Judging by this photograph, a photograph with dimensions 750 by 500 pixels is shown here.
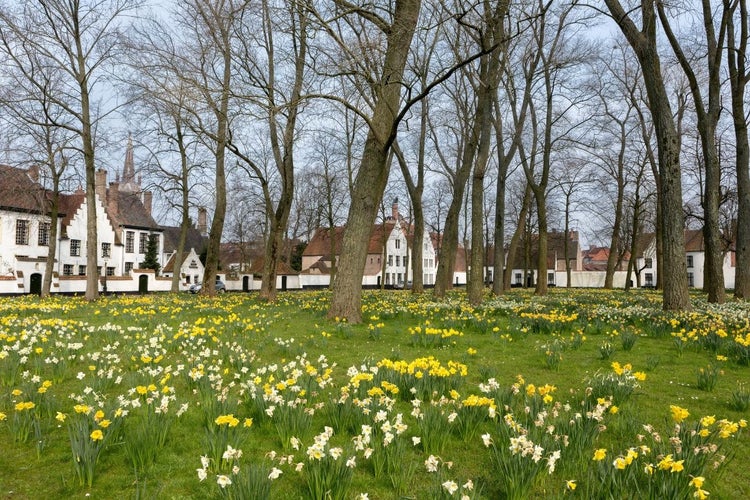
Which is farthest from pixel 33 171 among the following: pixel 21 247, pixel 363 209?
pixel 21 247

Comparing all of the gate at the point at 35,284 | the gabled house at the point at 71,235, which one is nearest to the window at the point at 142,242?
the gabled house at the point at 71,235

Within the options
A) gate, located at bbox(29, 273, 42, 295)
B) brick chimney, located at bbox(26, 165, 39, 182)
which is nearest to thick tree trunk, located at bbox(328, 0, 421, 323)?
brick chimney, located at bbox(26, 165, 39, 182)

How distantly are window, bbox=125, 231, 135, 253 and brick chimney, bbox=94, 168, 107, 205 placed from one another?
4.38 m

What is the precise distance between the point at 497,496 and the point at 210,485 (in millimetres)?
1688

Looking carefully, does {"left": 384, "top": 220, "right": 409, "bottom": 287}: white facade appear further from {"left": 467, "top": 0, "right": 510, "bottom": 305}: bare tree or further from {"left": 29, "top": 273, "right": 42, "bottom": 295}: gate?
{"left": 467, "top": 0, "right": 510, "bottom": 305}: bare tree

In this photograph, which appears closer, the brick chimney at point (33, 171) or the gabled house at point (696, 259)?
the brick chimney at point (33, 171)

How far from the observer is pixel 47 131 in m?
23.4

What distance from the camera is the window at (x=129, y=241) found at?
5441cm

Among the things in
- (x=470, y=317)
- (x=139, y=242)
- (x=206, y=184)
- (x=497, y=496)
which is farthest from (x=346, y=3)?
(x=139, y=242)

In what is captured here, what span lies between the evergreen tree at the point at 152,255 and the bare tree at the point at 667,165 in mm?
53766

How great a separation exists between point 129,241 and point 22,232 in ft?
44.2

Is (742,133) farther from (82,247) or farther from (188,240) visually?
(188,240)

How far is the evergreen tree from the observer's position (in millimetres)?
55725

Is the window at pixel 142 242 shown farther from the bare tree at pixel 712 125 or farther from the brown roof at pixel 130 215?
the bare tree at pixel 712 125
